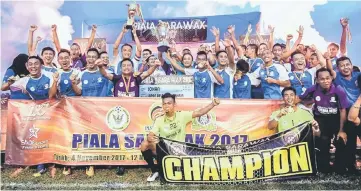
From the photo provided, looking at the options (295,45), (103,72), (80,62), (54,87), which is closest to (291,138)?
(295,45)

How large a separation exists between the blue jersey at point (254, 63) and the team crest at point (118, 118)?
71.5 inches

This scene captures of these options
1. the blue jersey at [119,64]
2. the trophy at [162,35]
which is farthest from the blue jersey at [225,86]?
the blue jersey at [119,64]

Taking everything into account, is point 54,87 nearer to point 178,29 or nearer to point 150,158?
point 150,158

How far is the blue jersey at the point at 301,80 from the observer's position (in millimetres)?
4762

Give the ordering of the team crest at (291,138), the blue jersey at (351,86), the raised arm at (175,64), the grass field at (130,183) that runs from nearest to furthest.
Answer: the grass field at (130,183), the team crest at (291,138), the blue jersey at (351,86), the raised arm at (175,64)

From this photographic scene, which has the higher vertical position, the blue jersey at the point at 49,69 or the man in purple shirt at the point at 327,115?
the blue jersey at the point at 49,69

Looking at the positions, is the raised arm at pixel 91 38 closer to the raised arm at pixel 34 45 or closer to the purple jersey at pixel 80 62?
the purple jersey at pixel 80 62

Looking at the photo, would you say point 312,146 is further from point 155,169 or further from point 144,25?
point 144,25

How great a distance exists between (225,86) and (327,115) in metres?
1.37

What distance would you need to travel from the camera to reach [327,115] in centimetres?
465

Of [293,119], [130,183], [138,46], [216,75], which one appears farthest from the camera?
Result: [138,46]

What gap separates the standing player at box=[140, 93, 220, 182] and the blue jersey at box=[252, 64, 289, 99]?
0.74 metres

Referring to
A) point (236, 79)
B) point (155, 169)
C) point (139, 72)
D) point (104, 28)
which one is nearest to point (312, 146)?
point (236, 79)

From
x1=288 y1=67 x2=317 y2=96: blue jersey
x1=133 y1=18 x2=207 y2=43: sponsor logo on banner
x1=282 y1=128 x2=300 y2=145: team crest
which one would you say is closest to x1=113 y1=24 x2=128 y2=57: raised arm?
x1=133 y1=18 x2=207 y2=43: sponsor logo on banner
